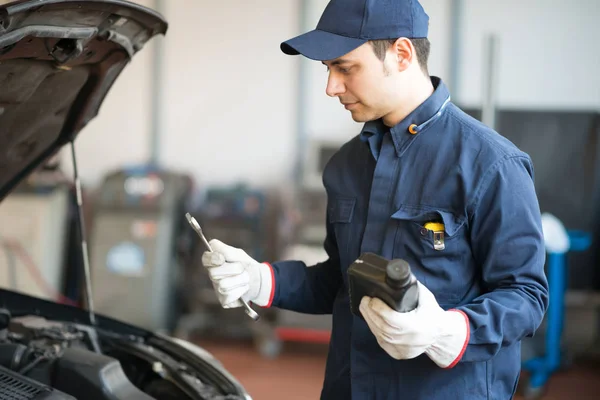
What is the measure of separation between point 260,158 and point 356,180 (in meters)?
3.66

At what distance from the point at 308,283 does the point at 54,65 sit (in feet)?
2.39

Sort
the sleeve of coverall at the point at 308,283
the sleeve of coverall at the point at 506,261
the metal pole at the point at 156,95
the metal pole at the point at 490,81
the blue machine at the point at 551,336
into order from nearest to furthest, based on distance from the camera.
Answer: the sleeve of coverall at the point at 506,261 < the sleeve of coverall at the point at 308,283 < the metal pole at the point at 490,81 < the blue machine at the point at 551,336 < the metal pole at the point at 156,95

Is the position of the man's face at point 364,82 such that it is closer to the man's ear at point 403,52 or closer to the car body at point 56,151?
the man's ear at point 403,52

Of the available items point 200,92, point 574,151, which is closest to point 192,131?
point 200,92

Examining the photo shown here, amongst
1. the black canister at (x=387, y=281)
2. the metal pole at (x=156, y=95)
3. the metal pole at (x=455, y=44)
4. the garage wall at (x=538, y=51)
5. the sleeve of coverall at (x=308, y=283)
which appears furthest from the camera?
the metal pole at (x=156, y=95)

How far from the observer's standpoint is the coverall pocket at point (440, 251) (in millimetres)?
1380

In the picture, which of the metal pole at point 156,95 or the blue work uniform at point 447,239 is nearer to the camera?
the blue work uniform at point 447,239

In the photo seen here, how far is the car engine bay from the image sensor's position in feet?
5.00

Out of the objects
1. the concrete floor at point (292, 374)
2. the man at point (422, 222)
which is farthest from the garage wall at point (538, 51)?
the man at point (422, 222)

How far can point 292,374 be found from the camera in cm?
413

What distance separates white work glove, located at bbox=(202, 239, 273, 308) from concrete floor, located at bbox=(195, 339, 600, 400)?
85.4 inches

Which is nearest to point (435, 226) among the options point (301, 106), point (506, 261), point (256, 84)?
point (506, 261)

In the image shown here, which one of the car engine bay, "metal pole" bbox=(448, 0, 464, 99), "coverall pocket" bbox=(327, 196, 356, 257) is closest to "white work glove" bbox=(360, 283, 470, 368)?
"coverall pocket" bbox=(327, 196, 356, 257)

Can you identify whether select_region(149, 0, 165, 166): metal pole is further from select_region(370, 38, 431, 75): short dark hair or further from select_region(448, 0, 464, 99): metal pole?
select_region(370, 38, 431, 75): short dark hair
